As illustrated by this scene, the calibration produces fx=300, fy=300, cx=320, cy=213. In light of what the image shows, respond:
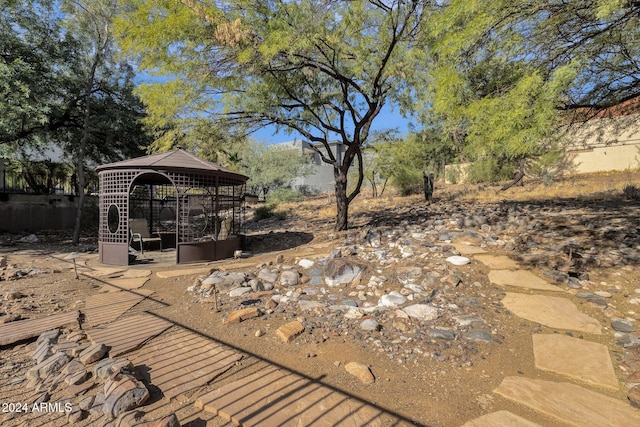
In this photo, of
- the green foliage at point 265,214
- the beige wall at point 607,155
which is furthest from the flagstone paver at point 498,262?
the beige wall at point 607,155

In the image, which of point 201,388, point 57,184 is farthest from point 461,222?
point 57,184

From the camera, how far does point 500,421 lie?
6.96 ft

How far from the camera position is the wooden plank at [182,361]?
8.64 feet

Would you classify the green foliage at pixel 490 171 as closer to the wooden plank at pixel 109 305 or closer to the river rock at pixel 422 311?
the river rock at pixel 422 311

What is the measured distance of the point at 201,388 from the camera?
2584mm

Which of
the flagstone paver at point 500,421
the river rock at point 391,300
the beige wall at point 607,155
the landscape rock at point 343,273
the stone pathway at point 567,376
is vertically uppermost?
the beige wall at point 607,155

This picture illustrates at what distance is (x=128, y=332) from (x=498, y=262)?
5.49 metres

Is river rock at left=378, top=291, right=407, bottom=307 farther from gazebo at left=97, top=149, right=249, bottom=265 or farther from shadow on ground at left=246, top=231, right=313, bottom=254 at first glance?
gazebo at left=97, top=149, right=249, bottom=265

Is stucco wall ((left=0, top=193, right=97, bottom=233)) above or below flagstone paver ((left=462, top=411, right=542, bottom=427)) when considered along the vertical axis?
above

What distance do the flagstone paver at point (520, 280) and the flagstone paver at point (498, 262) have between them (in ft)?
0.47

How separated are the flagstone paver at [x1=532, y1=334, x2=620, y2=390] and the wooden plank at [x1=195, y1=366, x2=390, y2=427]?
167cm

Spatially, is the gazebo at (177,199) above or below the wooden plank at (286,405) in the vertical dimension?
above

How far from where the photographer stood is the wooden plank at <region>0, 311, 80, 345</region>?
348 cm

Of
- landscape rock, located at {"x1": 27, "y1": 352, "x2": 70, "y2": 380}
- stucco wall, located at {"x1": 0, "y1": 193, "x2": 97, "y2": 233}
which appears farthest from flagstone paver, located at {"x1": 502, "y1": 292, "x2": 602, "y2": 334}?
stucco wall, located at {"x1": 0, "y1": 193, "x2": 97, "y2": 233}
